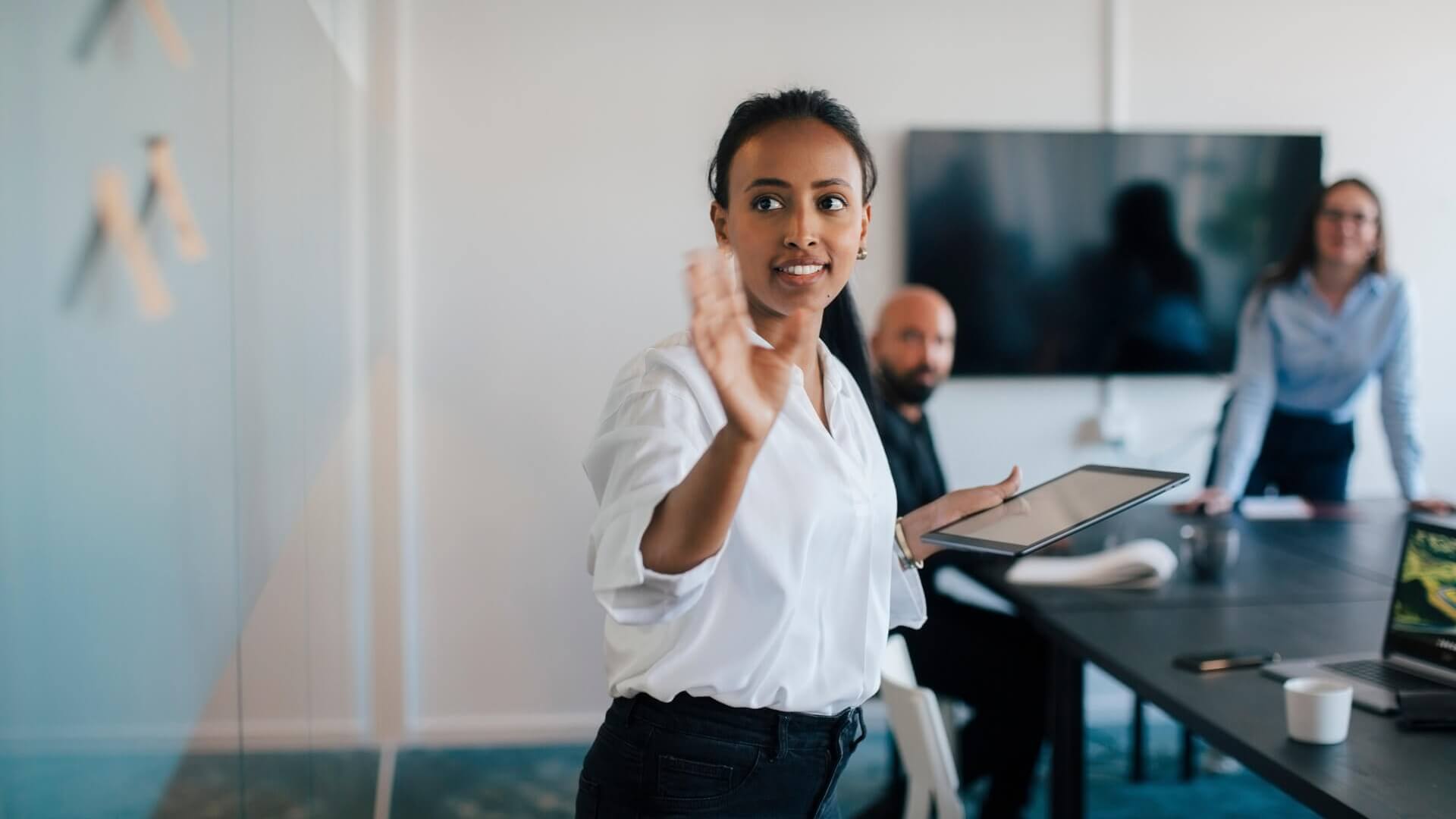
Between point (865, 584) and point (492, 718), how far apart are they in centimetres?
332

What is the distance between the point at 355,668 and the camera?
3355 millimetres

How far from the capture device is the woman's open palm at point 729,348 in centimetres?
98

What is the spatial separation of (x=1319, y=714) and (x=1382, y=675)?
38 cm

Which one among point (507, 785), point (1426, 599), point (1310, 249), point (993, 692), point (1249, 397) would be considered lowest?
point (507, 785)

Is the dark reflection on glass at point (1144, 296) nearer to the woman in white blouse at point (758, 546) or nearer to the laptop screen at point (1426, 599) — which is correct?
the laptop screen at point (1426, 599)

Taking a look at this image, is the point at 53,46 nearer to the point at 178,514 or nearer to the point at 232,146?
the point at 178,514

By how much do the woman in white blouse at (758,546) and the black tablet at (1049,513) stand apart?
0.30 ft

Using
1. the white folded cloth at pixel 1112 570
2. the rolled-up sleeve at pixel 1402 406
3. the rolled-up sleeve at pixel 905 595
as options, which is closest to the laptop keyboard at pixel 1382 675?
the white folded cloth at pixel 1112 570

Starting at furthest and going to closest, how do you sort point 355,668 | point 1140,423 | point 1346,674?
point 1140,423 → point 355,668 → point 1346,674

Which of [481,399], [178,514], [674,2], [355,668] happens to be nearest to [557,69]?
[674,2]

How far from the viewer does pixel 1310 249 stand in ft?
12.0

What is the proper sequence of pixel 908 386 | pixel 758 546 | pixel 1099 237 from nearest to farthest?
pixel 758 546 < pixel 908 386 < pixel 1099 237

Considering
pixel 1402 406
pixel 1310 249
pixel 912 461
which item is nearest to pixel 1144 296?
pixel 1310 249

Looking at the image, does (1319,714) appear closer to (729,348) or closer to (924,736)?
A: (924,736)
